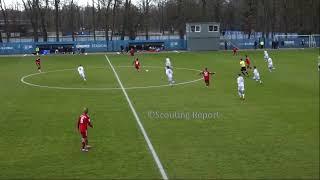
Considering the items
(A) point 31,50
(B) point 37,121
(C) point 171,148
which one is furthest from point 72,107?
(A) point 31,50

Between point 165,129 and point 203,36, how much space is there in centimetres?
5971

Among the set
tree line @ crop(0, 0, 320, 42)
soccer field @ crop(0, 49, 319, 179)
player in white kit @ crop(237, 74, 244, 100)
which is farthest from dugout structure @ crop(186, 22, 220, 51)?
player in white kit @ crop(237, 74, 244, 100)

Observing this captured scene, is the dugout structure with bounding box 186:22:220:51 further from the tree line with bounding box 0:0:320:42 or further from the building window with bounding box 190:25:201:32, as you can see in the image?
the tree line with bounding box 0:0:320:42

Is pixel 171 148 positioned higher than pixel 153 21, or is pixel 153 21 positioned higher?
pixel 153 21

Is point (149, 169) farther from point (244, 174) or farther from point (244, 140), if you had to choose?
point (244, 140)

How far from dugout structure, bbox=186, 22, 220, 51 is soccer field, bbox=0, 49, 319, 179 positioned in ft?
125

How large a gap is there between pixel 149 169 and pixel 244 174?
3289 millimetres

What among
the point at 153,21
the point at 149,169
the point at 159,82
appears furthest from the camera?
the point at 153,21

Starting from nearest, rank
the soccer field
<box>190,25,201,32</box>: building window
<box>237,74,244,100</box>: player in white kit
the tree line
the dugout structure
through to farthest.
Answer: the soccer field
<box>237,74,244,100</box>: player in white kit
the dugout structure
<box>190,25,201,32</box>: building window
the tree line

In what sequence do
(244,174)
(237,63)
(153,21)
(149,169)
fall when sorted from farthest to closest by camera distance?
1. (153,21)
2. (237,63)
3. (149,169)
4. (244,174)

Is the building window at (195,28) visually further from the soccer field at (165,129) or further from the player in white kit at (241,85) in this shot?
the player in white kit at (241,85)

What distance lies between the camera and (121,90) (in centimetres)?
3759

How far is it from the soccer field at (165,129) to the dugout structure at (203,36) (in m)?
38.0

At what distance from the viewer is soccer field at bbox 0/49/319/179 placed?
16594 millimetres
